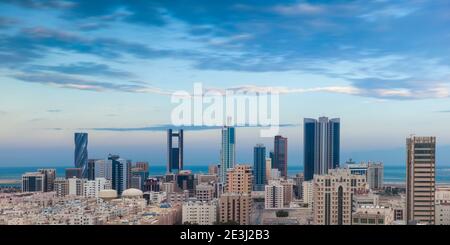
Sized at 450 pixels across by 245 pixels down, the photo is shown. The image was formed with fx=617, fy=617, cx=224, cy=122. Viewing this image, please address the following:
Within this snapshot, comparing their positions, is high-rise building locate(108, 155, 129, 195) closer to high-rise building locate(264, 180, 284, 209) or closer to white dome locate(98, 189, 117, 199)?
white dome locate(98, 189, 117, 199)

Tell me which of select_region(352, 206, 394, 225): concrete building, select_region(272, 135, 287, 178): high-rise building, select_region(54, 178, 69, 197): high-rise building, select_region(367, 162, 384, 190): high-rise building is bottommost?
select_region(352, 206, 394, 225): concrete building

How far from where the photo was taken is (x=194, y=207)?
201 cm

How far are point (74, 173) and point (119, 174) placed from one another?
6.1 inches

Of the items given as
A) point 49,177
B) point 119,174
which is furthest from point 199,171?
point 49,177

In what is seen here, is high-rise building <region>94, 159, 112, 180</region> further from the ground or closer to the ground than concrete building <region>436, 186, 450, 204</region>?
further from the ground

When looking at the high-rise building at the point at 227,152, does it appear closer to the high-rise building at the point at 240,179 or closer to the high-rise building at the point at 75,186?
the high-rise building at the point at 240,179

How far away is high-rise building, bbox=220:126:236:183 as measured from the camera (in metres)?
2.12

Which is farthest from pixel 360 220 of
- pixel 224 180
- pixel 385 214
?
pixel 224 180

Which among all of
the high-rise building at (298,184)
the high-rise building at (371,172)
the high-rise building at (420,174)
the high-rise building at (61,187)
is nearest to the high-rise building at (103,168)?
the high-rise building at (61,187)

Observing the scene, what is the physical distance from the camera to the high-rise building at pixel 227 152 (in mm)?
2119

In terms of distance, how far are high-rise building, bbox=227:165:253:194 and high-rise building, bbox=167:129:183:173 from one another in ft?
0.59

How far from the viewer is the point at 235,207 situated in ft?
6.62

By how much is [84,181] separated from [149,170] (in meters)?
0.23

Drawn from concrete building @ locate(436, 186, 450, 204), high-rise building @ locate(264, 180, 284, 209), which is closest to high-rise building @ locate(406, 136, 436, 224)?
concrete building @ locate(436, 186, 450, 204)
